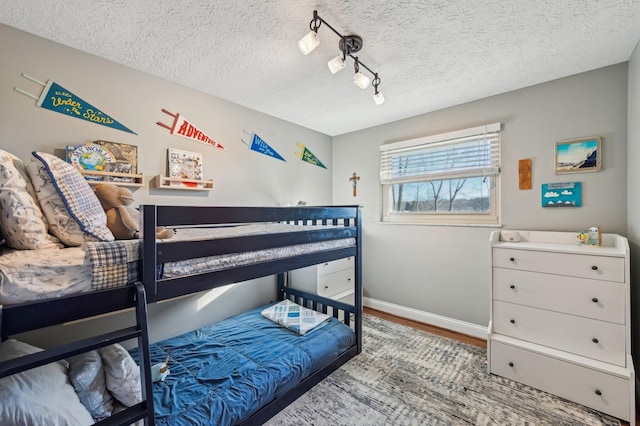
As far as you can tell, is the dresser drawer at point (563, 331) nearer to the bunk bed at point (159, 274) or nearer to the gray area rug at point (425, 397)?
the gray area rug at point (425, 397)

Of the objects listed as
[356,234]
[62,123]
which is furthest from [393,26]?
[62,123]

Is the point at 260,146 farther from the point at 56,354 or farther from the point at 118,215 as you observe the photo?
the point at 56,354

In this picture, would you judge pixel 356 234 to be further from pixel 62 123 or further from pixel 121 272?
pixel 62 123

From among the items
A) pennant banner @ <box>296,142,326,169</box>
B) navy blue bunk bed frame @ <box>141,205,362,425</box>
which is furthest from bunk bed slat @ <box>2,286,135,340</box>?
pennant banner @ <box>296,142,326,169</box>

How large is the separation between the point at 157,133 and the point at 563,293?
3380 millimetres

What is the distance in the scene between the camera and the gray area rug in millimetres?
1652

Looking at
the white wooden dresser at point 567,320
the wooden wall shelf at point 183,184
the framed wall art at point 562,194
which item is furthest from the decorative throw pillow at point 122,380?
the framed wall art at point 562,194

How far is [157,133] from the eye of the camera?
7.30 ft

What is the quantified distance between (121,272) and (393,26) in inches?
76.6

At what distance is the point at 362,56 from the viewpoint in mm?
1918

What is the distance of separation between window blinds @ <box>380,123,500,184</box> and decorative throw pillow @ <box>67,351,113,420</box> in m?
3.09

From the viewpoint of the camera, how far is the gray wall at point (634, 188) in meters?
1.78

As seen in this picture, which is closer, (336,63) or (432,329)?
(336,63)

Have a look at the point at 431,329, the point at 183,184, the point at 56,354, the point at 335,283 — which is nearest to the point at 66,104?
the point at 183,184
